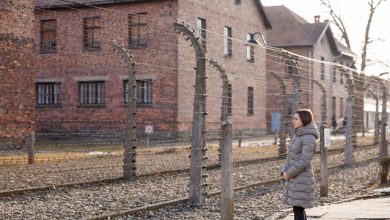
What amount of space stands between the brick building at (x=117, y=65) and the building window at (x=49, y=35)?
0.05m

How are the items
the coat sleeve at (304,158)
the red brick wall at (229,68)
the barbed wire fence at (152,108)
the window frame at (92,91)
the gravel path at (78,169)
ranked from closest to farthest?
the coat sleeve at (304,158) → the gravel path at (78,169) → the barbed wire fence at (152,108) → the red brick wall at (229,68) → the window frame at (92,91)

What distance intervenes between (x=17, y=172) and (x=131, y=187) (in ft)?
13.7

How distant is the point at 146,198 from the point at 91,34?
22.0 m

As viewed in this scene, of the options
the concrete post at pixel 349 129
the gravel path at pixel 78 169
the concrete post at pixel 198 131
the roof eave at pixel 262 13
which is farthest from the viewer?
the roof eave at pixel 262 13

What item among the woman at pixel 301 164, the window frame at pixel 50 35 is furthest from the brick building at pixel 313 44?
the woman at pixel 301 164

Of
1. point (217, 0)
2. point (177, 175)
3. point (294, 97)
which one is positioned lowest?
point (177, 175)

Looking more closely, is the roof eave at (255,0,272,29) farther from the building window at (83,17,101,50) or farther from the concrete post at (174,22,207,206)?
the concrete post at (174,22,207,206)

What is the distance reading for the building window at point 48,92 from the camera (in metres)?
35.3

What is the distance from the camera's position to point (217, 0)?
36.9m

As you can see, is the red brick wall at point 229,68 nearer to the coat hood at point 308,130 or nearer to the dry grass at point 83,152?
the dry grass at point 83,152

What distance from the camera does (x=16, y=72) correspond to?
23531mm

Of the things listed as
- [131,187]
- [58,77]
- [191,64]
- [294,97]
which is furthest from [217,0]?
[131,187]

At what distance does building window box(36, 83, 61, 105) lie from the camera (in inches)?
1390

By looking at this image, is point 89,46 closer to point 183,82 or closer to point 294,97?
point 183,82
